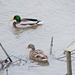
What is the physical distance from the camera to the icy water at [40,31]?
18.2ft

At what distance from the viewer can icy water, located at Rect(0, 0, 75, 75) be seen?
18.2 ft

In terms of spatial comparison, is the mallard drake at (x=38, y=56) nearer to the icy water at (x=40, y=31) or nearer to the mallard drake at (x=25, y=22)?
the icy water at (x=40, y=31)

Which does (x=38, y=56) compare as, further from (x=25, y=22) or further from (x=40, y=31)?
(x=25, y=22)

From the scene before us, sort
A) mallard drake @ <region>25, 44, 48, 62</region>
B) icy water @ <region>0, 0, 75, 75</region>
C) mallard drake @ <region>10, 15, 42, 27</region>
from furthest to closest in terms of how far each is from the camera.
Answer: mallard drake @ <region>10, 15, 42, 27</region> → mallard drake @ <region>25, 44, 48, 62</region> → icy water @ <region>0, 0, 75, 75</region>

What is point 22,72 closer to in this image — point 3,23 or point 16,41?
point 16,41

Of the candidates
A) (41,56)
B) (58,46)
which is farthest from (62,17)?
(41,56)

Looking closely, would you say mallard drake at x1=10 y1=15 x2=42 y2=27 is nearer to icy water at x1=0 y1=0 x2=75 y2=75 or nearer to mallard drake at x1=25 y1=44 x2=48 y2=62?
icy water at x1=0 y1=0 x2=75 y2=75

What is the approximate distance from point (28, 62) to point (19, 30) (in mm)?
2528

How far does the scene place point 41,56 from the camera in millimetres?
5816

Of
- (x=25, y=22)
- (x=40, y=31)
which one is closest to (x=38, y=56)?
(x=40, y=31)

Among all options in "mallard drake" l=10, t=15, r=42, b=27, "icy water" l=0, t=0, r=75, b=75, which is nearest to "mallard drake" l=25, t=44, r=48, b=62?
"icy water" l=0, t=0, r=75, b=75

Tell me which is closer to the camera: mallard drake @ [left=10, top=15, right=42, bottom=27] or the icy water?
the icy water

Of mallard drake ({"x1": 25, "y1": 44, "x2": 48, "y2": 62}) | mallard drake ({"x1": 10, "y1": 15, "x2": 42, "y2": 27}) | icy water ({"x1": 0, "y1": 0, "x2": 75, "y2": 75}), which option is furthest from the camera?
mallard drake ({"x1": 10, "y1": 15, "x2": 42, "y2": 27})

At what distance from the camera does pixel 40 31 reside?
7855 millimetres
